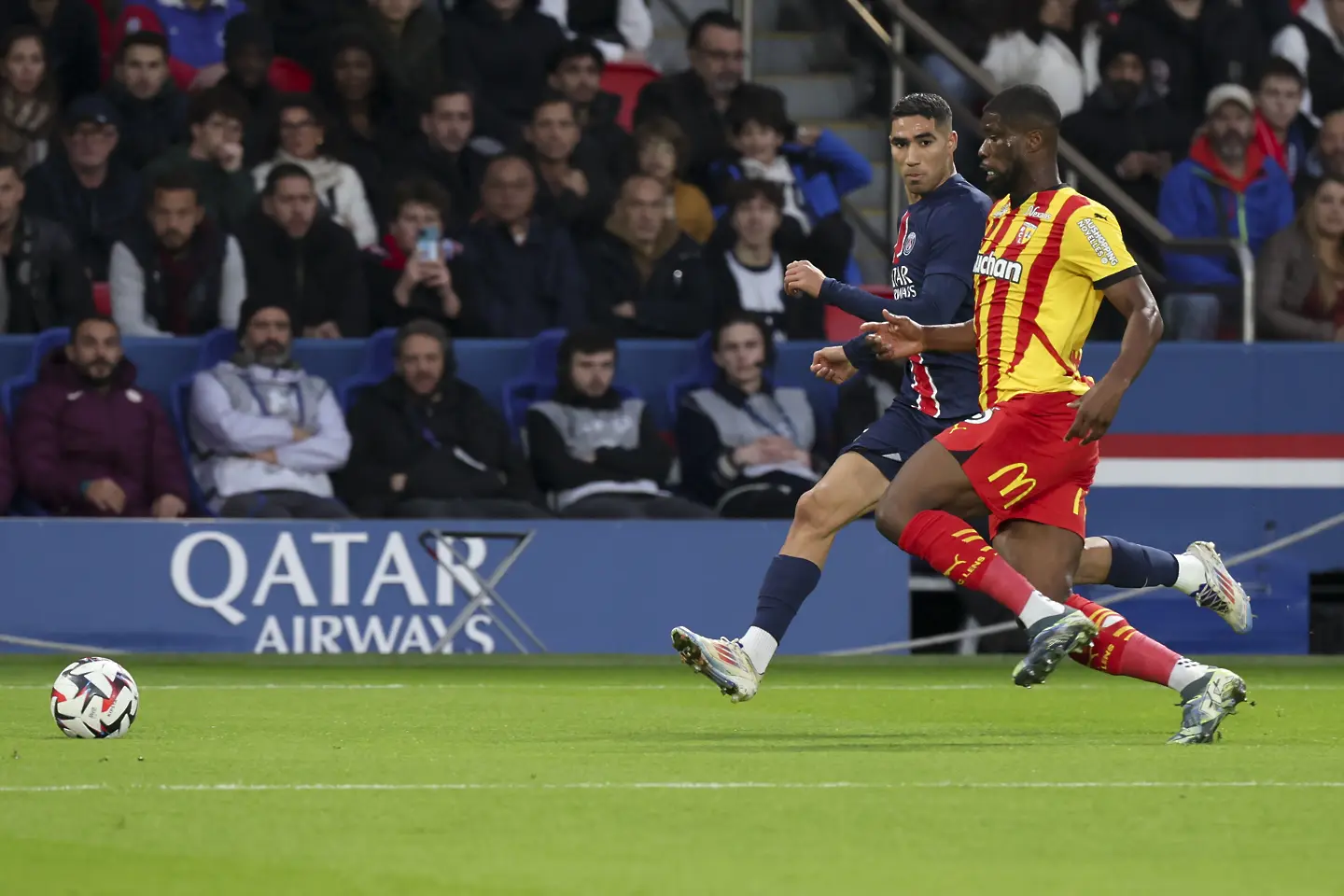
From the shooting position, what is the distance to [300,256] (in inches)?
515

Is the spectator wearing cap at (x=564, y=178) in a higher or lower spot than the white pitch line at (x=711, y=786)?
higher

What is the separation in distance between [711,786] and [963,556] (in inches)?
61.4

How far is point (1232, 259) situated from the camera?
529 inches

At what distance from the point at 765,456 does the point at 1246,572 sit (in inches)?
103

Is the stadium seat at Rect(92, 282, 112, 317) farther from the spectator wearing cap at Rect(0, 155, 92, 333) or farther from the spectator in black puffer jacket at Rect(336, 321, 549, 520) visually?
the spectator in black puffer jacket at Rect(336, 321, 549, 520)

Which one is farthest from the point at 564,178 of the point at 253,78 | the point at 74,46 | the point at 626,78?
the point at 74,46

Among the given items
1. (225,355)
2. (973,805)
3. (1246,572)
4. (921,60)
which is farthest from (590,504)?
(973,805)

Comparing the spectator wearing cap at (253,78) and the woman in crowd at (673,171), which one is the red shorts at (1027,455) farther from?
the spectator wearing cap at (253,78)

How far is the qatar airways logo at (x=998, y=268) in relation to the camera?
740 centimetres

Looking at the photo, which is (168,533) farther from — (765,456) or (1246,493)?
(1246,493)

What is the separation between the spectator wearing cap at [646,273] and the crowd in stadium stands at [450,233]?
1 centimetres

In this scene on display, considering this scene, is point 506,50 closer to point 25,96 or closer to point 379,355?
point 379,355

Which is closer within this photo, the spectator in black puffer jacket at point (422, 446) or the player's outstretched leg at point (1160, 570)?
the player's outstretched leg at point (1160, 570)

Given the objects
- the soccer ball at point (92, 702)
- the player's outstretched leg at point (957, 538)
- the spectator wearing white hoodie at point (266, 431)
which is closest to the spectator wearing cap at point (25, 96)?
the spectator wearing white hoodie at point (266, 431)
